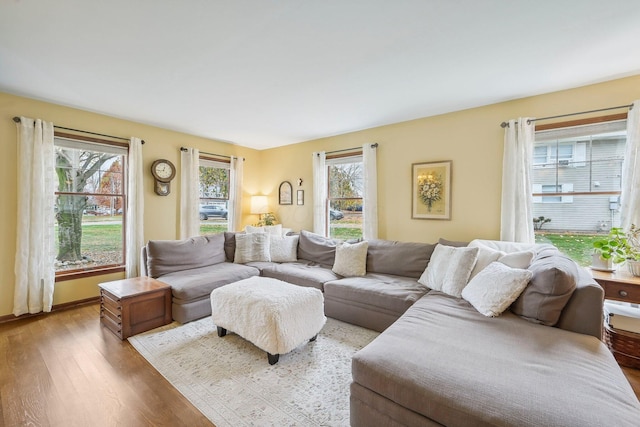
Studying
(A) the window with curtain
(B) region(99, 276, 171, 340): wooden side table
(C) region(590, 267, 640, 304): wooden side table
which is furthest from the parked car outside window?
(C) region(590, 267, 640, 304): wooden side table

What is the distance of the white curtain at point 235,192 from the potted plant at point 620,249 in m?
4.98

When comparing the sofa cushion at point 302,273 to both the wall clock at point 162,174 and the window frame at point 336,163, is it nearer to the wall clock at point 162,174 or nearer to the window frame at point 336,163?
the window frame at point 336,163

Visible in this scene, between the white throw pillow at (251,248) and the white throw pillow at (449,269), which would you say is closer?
the white throw pillow at (449,269)

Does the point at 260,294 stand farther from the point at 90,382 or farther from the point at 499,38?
the point at 499,38

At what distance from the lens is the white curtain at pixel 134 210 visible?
3766mm

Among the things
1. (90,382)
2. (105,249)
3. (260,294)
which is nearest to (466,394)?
(260,294)

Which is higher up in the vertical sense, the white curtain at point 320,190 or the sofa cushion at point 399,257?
the white curtain at point 320,190

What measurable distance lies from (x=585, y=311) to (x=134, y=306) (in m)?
3.71

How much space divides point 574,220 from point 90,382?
472cm

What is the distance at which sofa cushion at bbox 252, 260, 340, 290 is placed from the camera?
129 inches

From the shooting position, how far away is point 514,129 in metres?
2.99

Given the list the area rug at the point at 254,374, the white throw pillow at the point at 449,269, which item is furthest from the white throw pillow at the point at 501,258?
Result: the area rug at the point at 254,374

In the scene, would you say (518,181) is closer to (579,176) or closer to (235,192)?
(579,176)

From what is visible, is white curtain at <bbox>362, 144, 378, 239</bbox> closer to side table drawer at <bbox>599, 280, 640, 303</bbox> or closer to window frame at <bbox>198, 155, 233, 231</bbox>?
side table drawer at <bbox>599, 280, 640, 303</bbox>
